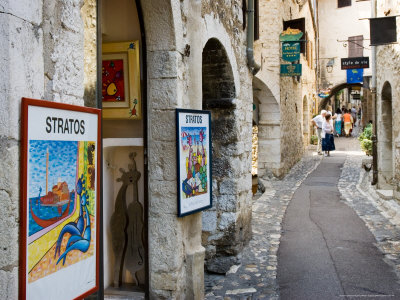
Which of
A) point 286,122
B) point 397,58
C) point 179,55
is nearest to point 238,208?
point 179,55

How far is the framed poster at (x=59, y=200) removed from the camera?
1957mm

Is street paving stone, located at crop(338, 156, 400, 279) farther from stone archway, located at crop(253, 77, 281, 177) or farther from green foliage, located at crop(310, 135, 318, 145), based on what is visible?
green foliage, located at crop(310, 135, 318, 145)

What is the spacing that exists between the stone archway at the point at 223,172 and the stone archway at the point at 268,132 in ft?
21.0

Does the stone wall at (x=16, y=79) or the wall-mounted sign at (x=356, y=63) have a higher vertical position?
the wall-mounted sign at (x=356, y=63)

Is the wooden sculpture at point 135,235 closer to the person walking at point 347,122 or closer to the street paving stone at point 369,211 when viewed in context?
the street paving stone at point 369,211

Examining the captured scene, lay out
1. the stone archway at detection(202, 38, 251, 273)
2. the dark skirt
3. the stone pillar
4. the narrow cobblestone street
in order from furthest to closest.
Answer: the dark skirt → the stone archway at detection(202, 38, 251, 273) → the narrow cobblestone street → the stone pillar

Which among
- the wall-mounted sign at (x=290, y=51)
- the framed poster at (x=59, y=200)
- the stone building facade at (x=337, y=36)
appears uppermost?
the stone building facade at (x=337, y=36)

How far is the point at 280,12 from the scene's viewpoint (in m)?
12.8

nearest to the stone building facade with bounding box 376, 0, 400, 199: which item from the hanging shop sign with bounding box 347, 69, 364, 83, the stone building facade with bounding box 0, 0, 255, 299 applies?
the stone building facade with bounding box 0, 0, 255, 299

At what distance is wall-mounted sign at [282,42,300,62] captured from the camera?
12121 mm

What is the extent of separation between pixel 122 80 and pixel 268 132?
891 centimetres

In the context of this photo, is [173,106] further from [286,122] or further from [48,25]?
[286,122]

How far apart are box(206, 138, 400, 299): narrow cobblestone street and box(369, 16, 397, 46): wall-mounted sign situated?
116 inches

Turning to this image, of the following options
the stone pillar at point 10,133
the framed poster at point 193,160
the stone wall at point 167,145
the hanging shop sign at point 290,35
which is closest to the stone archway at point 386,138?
the hanging shop sign at point 290,35
